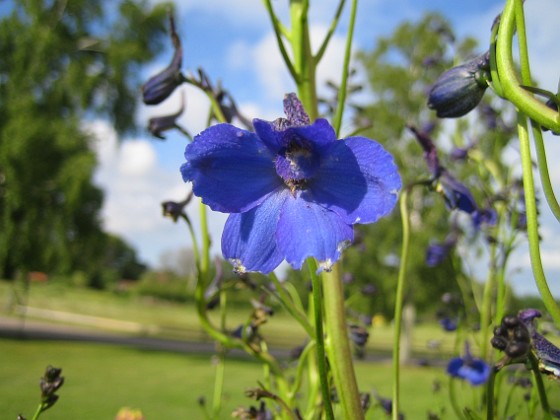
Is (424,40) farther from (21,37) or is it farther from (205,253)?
(205,253)

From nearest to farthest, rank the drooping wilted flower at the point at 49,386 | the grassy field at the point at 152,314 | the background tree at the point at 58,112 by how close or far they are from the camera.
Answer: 1. the drooping wilted flower at the point at 49,386
2. the background tree at the point at 58,112
3. the grassy field at the point at 152,314

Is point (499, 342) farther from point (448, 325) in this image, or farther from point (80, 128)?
point (80, 128)

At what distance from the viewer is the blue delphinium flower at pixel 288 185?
596mm

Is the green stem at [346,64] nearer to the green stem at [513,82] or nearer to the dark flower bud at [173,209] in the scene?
the green stem at [513,82]

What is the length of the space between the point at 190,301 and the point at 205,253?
3799 cm

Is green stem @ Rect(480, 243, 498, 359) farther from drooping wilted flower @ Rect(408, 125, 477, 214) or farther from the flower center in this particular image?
the flower center

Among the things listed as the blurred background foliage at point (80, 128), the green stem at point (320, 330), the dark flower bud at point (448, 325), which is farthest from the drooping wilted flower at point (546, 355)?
the blurred background foliage at point (80, 128)

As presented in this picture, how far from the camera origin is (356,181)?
2.00 feet

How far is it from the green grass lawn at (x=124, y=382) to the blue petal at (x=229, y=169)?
10.5 feet

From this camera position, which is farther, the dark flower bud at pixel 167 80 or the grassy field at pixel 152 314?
the grassy field at pixel 152 314

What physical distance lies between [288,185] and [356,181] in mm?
88

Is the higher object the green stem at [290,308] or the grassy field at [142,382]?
the green stem at [290,308]

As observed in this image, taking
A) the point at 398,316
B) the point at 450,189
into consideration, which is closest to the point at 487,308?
the point at 450,189

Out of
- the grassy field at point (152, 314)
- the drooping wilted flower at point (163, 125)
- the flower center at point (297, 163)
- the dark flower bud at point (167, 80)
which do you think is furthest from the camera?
the grassy field at point (152, 314)
